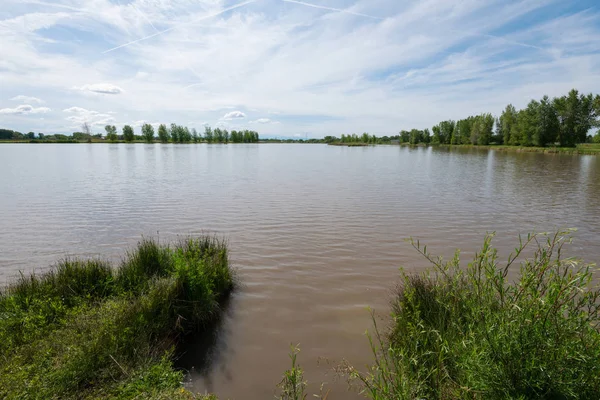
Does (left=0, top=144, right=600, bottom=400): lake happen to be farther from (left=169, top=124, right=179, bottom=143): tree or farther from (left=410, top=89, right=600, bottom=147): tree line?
(left=169, top=124, right=179, bottom=143): tree

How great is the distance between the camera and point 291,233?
33.1 feet

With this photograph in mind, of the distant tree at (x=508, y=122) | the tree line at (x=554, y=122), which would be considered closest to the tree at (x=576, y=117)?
the tree line at (x=554, y=122)

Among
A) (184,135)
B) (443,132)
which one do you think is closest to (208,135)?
(184,135)

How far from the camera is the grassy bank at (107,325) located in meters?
3.21

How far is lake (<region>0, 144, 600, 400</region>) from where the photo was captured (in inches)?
182

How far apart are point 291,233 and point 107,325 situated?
21.9 feet

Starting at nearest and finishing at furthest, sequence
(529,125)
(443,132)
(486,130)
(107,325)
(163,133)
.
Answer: (107,325) → (529,125) → (486,130) → (443,132) → (163,133)

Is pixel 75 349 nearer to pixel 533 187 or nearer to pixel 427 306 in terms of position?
pixel 427 306

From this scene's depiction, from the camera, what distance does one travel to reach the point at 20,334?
12.9 ft

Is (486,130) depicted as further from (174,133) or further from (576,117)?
(174,133)

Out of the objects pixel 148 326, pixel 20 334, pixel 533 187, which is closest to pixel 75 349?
pixel 148 326

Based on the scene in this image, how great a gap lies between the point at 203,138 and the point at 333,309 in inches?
7463

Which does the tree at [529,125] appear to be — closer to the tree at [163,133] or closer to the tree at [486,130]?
the tree at [486,130]

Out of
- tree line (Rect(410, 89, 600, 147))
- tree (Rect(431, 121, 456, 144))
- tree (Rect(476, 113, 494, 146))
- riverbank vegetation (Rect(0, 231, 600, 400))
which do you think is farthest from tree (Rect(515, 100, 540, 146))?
riverbank vegetation (Rect(0, 231, 600, 400))
